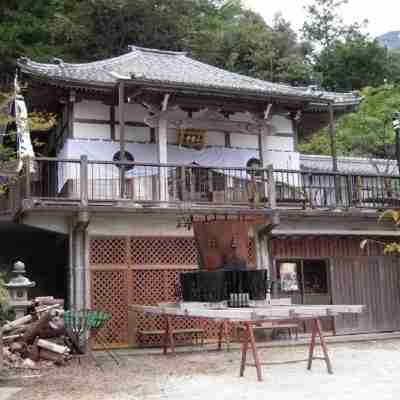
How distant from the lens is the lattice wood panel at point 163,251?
1223cm

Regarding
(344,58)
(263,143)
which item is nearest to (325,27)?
(344,58)

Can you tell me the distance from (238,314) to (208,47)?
75.0 feet

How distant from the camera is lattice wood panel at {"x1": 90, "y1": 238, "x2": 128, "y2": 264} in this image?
11930 millimetres

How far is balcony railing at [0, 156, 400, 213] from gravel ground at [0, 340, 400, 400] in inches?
137

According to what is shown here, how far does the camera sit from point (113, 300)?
11820 mm

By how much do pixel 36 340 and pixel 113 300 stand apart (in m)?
2.37

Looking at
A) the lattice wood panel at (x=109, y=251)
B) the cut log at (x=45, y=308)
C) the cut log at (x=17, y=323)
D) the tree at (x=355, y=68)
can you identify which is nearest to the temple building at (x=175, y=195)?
the lattice wood panel at (x=109, y=251)

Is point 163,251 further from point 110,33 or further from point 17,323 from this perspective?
point 110,33

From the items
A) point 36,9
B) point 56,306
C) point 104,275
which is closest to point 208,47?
point 36,9

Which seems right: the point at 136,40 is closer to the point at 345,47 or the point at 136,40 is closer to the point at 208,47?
the point at 208,47

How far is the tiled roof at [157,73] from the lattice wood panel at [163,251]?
3.40 m

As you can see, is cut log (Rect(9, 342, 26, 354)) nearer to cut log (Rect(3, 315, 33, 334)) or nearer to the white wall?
cut log (Rect(3, 315, 33, 334))

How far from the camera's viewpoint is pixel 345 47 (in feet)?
110

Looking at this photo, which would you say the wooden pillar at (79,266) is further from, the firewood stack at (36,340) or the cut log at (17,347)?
the cut log at (17,347)
